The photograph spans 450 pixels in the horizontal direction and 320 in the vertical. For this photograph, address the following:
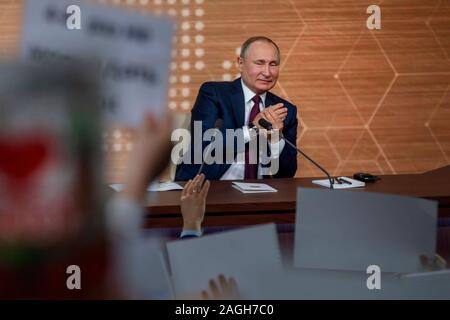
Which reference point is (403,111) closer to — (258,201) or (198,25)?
(198,25)

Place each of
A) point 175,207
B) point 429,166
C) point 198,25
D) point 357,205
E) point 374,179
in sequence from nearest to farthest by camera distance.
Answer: point 357,205, point 175,207, point 374,179, point 198,25, point 429,166

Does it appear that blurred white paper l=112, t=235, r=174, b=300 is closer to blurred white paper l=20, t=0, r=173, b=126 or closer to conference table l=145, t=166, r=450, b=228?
blurred white paper l=20, t=0, r=173, b=126

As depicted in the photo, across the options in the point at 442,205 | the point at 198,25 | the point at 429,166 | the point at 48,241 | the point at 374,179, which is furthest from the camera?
the point at 429,166

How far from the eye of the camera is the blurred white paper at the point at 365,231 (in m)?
1.06

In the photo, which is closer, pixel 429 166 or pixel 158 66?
pixel 158 66

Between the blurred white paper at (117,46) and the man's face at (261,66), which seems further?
the man's face at (261,66)

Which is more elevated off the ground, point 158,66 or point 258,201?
point 158,66

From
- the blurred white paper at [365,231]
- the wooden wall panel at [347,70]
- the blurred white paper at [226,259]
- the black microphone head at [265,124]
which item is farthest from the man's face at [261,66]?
the blurred white paper at [226,259]

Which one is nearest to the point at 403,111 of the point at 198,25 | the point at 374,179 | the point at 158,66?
the point at 198,25

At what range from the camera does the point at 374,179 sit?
7.77 feet

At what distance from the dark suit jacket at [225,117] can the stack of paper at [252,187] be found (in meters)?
0.45

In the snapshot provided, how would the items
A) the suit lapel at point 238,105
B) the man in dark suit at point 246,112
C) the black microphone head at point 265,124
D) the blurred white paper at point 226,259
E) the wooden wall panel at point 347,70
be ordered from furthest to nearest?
the wooden wall panel at point 347,70
the suit lapel at point 238,105
the man in dark suit at point 246,112
the black microphone head at point 265,124
the blurred white paper at point 226,259

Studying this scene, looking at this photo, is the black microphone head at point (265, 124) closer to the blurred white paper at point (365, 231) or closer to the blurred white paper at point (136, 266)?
the blurred white paper at point (365, 231)

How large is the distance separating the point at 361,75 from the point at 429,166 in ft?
2.61
